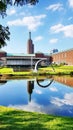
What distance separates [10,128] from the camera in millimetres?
9219

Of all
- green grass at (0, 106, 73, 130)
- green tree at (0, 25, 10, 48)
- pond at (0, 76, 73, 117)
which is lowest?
pond at (0, 76, 73, 117)

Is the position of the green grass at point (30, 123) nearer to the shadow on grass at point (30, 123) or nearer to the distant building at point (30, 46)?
the shadow on grass at point (30, 123)

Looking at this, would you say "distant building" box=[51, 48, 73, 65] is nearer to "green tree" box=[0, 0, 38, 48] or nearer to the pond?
the pond


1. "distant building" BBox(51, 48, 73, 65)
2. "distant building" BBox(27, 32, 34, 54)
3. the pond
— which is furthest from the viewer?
"distant building" BBox(27, 32, 34, 54)

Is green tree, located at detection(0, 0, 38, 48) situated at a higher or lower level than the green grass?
higher

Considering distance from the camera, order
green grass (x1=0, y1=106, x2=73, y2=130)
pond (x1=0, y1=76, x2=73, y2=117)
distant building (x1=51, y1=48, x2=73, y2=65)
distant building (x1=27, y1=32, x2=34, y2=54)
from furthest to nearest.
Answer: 1. distant building (x1=27, y1=32, x2=34, y2=54)
2. distant building (x1=51, y1=48, x2=73, y2=65)
3. pond (x1=0, y1=76, x2=73, y2=117)
4. green grass (x1=0, y1=106, x2=73, y2=130)

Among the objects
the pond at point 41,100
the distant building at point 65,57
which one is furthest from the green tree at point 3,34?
the distant building at point 65,57

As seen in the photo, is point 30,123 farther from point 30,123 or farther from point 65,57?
point 65,57

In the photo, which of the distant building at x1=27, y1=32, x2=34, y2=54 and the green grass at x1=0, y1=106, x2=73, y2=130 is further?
the distant building at x1=27, y1=32, x2=34, y2=54

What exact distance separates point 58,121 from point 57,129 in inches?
51.1

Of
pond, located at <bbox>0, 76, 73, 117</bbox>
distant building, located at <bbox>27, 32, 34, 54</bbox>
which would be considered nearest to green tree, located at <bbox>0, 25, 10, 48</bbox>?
pond, located at <bbox>0, 76, 73, 117</bbox>

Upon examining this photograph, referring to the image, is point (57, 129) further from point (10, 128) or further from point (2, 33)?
point (2, 33)

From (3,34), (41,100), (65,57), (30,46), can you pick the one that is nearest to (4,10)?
(3,34)

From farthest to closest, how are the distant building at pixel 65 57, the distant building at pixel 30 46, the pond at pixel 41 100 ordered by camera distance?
the distant building at pixel 30 46 → the distant building at pixel 65 57 → the pond at pixel 41 100
